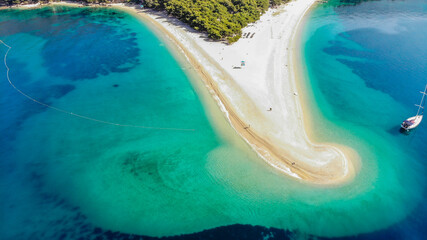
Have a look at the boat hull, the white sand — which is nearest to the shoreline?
the white sand

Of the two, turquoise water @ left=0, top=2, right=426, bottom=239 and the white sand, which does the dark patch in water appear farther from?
the white sand

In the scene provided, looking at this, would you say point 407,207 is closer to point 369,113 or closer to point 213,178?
point 369,113

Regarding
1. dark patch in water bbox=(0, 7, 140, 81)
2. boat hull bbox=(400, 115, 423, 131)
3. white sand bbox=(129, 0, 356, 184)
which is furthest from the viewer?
dark patch in water bbox=(0, 7, 140, 81)

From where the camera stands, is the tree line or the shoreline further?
the tree line

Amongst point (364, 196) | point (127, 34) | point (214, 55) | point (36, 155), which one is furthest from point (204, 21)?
point (364, 196)

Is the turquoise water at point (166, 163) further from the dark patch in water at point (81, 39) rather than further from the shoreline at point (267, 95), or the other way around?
the shoreline at point (267, 95)

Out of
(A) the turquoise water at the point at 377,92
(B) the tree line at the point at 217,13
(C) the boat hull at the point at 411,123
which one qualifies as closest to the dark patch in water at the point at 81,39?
(B) the tree line at the point at 217,13

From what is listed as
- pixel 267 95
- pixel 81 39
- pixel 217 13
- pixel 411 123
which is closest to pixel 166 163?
pixel 267 95
